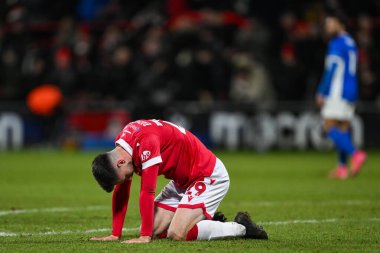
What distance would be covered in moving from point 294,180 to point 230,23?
8.29 m

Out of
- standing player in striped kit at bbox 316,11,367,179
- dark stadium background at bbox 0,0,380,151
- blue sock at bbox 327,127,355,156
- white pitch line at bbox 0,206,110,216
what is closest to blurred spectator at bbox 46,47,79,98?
dark stadium background at bbox 0,0,380,151

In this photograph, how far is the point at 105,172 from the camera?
6.11 meters

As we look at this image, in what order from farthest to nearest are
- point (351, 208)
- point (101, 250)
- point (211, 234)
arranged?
1. point (351, 208)
2. point (211, 234)
3. point (101, 250)

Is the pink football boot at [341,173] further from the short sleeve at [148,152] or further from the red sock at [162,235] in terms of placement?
the short sleeve at [148,152]

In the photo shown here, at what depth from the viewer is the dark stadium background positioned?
18203 mm

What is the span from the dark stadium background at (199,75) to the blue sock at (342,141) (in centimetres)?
462

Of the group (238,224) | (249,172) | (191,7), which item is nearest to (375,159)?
(249,172)

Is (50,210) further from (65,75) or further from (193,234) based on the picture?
(65,75)

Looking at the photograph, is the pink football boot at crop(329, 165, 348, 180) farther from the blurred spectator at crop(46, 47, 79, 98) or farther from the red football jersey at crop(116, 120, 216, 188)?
the blurred spectator at crop(46, 47, 79, 98)

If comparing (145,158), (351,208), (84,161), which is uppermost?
(145,158)

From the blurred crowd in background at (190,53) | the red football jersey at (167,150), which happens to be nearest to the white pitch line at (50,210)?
the red football jersey at (167,150)

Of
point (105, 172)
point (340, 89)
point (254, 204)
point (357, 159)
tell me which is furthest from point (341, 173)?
point (105, 172)

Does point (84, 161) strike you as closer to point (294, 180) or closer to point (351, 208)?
point (294, 180)

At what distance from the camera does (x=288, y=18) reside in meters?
19.0
